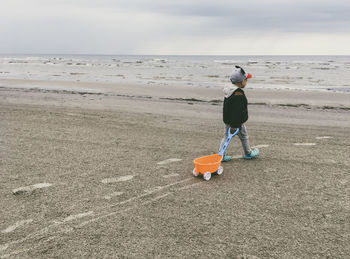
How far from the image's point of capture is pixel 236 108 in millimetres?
5531

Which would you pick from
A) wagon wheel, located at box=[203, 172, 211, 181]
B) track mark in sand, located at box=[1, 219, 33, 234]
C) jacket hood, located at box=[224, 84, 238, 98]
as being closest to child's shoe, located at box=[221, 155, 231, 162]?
wagon wheel, located at box=[203, 172, 211, 181]

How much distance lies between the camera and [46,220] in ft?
12.2

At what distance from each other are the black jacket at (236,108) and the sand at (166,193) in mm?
873

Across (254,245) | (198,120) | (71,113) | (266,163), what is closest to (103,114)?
(71,113)

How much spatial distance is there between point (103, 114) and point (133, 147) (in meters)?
4.50

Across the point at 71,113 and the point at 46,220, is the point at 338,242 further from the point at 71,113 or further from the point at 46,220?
the point at 71,113

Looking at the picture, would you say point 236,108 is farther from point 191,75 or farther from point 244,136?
point 191,75

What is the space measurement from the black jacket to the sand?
873mm

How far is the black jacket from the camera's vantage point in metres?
5.53

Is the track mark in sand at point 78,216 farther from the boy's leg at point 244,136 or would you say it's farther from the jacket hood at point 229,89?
the boy's leg at point 244,136

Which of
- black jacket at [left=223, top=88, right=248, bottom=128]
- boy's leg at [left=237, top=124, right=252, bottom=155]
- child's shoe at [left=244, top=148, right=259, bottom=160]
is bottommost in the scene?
child's shoe at [left=244, top=148, right=259, bottom=160]

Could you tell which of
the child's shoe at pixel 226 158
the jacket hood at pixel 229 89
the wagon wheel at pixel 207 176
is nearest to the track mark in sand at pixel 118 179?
the wagon wheel at pixel 207 176

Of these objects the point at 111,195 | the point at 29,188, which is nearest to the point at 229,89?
the point at 111,195

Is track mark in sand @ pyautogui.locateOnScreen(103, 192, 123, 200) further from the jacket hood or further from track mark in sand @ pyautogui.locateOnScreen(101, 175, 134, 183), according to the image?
the jacket hood
